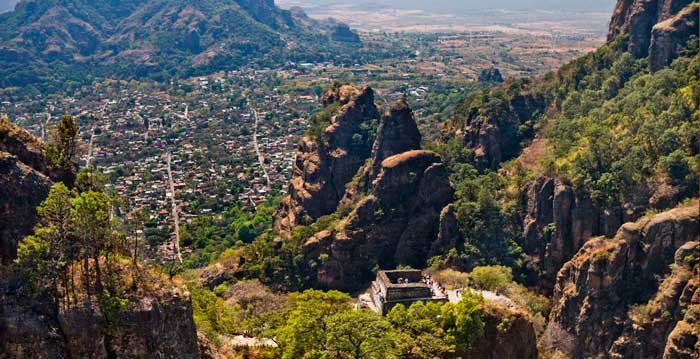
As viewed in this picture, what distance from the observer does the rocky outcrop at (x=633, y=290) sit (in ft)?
149

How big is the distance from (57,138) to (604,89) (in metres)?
57.1

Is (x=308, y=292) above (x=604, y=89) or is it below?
below

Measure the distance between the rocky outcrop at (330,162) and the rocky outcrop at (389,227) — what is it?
10.1m

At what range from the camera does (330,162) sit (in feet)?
240

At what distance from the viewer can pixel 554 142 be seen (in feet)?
221

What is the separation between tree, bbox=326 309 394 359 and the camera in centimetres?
3338

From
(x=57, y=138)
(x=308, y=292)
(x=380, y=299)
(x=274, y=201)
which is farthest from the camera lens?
(x=274, y=201)

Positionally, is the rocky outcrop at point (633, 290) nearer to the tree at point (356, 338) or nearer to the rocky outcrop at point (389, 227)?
the rocky outcrop at point (389, 227)

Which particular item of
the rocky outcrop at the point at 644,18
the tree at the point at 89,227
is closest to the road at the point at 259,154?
the rocky outcrop at the point at 644,18

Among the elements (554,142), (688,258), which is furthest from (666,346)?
(554,142)

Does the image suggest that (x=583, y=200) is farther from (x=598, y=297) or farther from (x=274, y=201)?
(x=274, y=201)

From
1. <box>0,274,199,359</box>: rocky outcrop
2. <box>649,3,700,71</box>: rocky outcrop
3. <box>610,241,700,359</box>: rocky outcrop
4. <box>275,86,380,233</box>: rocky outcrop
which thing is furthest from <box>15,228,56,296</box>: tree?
<box>649,3,700,71</box>: rocky outcrop

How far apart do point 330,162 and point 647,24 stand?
36.8 metres

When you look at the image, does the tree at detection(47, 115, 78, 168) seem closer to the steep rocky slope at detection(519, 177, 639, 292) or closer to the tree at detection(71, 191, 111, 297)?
the tree at detection(71, 191, 111, 297)
